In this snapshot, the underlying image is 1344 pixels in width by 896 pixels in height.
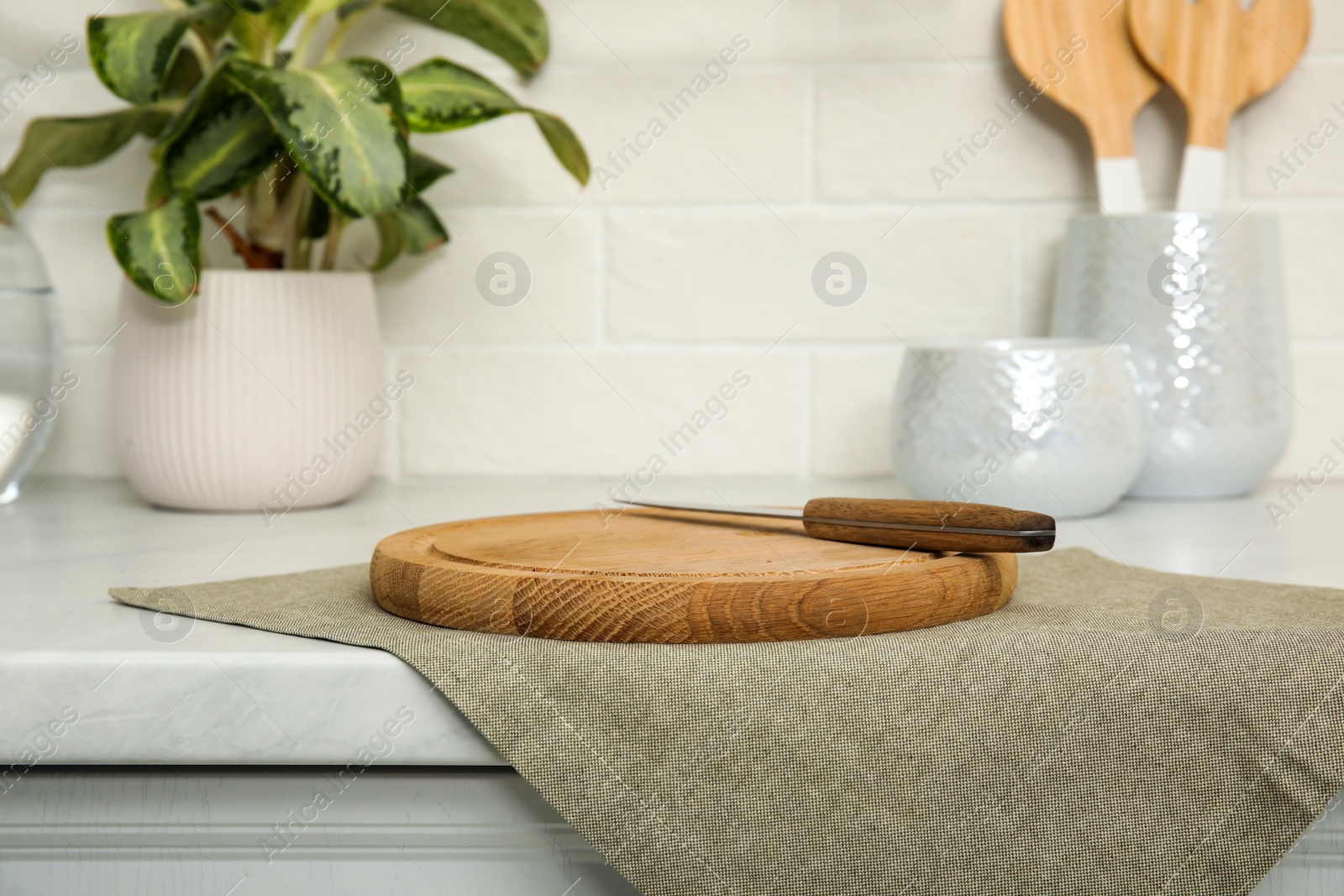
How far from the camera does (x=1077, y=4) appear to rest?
3.09 ft

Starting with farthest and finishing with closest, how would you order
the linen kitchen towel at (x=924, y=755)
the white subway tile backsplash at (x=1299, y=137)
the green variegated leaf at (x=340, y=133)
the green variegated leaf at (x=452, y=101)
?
the white subway tile backsplash at (x=1299, y=137), the green variegated leaf at (x=452, y=101), the green variegated leaf at (x=340, y=133), the linen kitchen towel at (x=924, y=755)

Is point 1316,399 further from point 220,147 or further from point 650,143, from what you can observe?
point 220,147

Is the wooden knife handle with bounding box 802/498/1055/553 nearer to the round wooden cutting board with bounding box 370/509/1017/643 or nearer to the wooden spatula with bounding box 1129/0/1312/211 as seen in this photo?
the round wooden cutting board with bounding box 370/509/1017/643

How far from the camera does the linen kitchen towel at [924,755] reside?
401 mm

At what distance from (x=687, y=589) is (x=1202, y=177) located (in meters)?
0.71

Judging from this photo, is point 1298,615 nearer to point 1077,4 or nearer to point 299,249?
point 1077,4

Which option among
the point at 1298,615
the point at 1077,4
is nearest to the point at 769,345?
the point at 1077,4

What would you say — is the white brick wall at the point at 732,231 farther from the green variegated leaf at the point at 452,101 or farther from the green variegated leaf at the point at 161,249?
the green variegated leaf at the point at 161,249

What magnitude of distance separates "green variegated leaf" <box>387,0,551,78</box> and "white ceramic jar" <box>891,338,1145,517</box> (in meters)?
0.44

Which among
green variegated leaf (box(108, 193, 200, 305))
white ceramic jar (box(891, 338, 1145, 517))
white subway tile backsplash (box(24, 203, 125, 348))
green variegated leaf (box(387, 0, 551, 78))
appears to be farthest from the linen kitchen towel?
white subway tile backsplash (box(24, 203, 125, 348))

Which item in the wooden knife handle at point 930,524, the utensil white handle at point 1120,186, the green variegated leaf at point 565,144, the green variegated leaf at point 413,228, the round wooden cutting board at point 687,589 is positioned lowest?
the round wooden cutting board at point 687,589

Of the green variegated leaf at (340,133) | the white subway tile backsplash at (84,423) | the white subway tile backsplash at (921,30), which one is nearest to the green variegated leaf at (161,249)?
the green variegated leaf at (340,133)

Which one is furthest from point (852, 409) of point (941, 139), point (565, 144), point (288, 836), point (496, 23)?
point (288, 836)

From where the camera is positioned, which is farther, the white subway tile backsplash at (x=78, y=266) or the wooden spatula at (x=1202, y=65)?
the white subway tile backsplash at (x=78, y=266)
